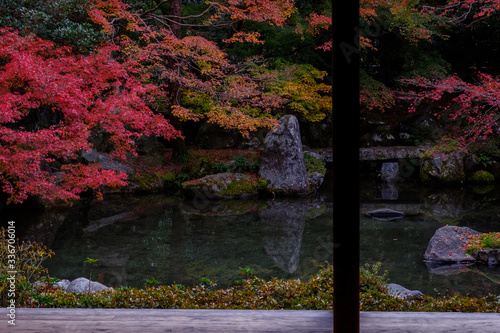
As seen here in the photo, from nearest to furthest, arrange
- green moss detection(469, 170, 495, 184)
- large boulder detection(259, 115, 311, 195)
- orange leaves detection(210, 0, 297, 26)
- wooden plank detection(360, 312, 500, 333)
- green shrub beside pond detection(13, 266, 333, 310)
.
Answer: wooden plank detection(360, 312, 500, 333) < green shrub beside pond detection(13, 266, 333, 310) < orange leaves detection(210, 0, 297, 26) < large boulder detection(259, 115, 311, 195) < green moss detection(469, 170, 495, 184)

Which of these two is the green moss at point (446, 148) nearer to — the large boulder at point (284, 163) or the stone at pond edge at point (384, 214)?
the stone at pond edge at point (384, 214)

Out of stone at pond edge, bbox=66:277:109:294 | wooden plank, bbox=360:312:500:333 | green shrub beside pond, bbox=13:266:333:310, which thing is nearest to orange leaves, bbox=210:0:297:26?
stone at pond edge, bbox=66:277:109:294

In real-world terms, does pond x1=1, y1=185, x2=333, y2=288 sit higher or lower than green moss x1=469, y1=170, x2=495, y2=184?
lower

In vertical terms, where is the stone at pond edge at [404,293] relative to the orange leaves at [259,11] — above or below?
below

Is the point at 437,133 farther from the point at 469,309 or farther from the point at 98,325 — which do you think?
the point at 98,325

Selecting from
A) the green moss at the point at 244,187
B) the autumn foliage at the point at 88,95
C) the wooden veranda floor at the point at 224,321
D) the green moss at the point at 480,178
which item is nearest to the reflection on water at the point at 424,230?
the green moss at the point at 480,178

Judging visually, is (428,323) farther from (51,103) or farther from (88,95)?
(51,103)

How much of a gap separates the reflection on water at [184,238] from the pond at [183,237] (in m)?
0.01

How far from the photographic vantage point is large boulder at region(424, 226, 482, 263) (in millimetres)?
5547

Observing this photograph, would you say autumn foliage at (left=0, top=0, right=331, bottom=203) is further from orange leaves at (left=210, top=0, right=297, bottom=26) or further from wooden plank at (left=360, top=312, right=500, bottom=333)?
wooden plank at (left=360, top=312, right=500, bottom=333)

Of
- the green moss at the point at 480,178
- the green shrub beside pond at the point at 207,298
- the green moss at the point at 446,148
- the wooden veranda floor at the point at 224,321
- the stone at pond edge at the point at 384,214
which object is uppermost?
the green moss at the point at 446,148

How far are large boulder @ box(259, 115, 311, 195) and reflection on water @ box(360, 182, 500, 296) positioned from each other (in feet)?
5.64

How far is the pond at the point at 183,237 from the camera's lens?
5477 mm

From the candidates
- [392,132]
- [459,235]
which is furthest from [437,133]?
→ [459,235]
